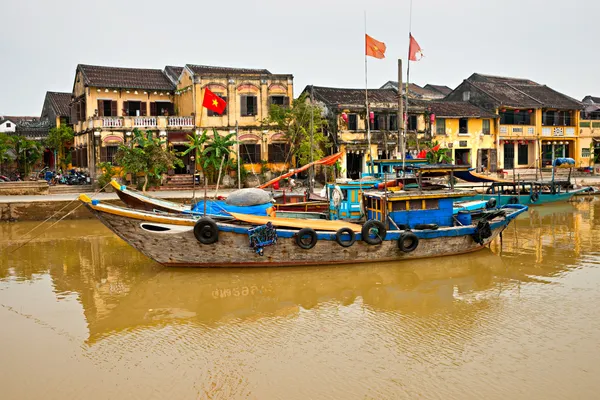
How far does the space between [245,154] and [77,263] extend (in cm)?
1648

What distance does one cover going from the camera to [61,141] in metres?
33.4

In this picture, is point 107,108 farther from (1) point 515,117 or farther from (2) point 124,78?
(1) point 515,117

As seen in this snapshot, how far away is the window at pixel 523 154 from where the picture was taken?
38406mm

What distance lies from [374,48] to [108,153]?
1626cm

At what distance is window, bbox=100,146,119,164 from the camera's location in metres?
27.7

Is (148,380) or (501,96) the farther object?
(501,96)

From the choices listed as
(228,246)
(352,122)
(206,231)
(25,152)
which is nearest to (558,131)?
(352,122)

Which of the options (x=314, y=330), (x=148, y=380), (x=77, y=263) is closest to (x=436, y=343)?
(x=314, y=330)

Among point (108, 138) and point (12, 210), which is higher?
point (108, 138)

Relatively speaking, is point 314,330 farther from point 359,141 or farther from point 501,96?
point 501,96

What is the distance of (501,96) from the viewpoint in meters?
37.3

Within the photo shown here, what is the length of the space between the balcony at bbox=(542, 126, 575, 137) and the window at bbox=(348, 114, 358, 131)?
14.6m

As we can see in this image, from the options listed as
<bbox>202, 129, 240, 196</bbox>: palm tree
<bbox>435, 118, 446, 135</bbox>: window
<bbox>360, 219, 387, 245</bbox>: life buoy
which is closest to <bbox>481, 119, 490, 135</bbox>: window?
<bbox>435, 118, 446, 135</bbox>: window

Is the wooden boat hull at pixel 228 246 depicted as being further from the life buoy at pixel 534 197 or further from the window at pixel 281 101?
the window at pixel 281 101
